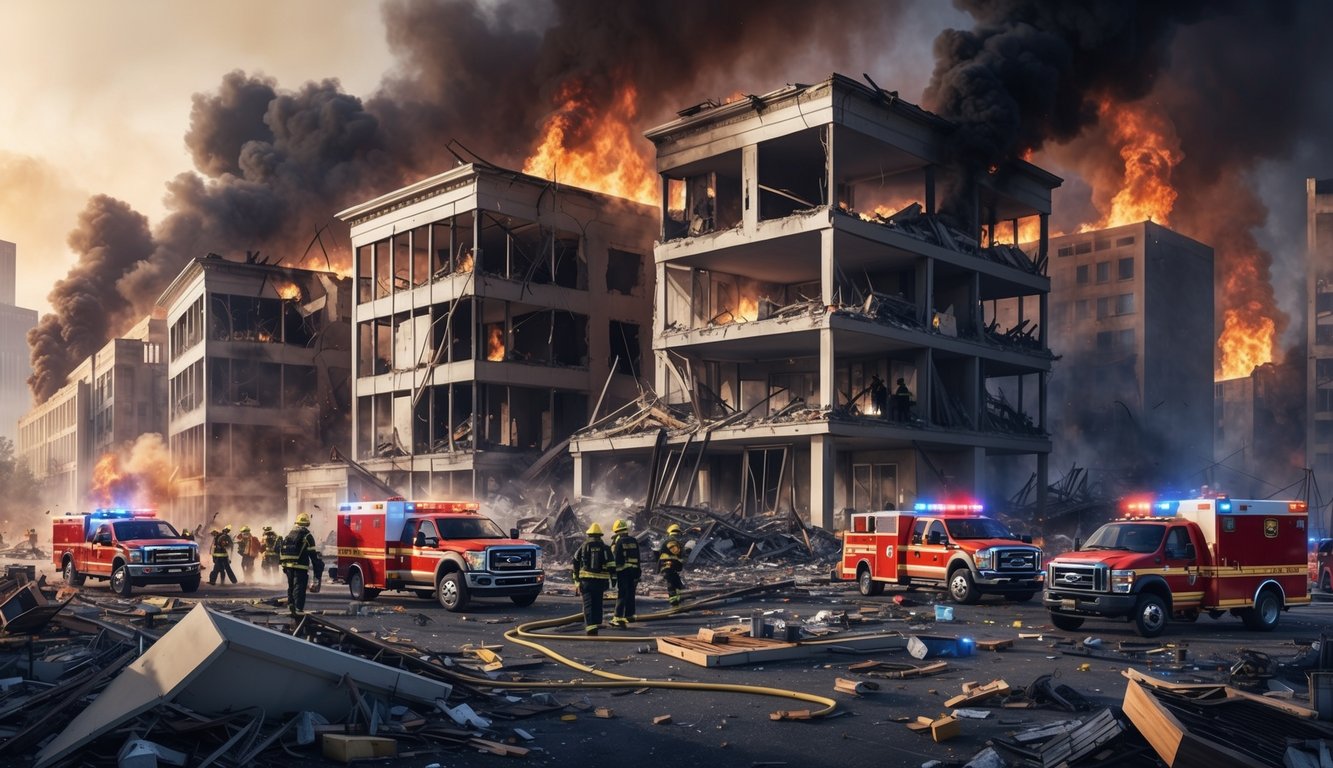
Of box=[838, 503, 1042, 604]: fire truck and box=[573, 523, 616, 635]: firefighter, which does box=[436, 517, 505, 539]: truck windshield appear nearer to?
box=[573, 523, 616, 635]: firefighter

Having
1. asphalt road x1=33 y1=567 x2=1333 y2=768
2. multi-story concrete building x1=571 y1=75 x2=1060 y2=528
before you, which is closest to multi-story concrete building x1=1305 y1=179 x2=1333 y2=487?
multi-story concrete building x1=571 y1=75 x2=1060 y2=528

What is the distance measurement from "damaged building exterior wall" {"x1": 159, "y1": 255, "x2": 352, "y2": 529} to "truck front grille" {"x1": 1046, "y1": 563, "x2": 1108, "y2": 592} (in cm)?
5132

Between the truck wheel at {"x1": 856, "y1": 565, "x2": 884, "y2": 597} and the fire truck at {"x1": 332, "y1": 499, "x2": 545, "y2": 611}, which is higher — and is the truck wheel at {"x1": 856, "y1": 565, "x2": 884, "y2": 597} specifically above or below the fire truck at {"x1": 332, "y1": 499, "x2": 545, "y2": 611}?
below

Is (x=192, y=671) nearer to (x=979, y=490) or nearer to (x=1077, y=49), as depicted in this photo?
(x=979, y=490)

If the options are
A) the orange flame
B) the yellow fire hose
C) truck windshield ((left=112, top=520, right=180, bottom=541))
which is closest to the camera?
the yellow fire hose

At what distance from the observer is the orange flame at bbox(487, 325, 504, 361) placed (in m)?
56.1

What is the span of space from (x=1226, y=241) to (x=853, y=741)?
80424 millimetres

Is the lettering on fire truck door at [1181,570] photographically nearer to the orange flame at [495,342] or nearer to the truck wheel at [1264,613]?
the truck wheel at [1264,613]

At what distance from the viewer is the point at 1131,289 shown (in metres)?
75.4

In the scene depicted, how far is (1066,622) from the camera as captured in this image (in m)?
18.8

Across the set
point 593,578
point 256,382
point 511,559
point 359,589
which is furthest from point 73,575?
point 256,382

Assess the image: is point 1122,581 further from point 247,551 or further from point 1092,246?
point 1092,246

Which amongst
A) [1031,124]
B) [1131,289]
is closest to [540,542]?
[1031,124]

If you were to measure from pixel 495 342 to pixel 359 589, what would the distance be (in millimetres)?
33701
